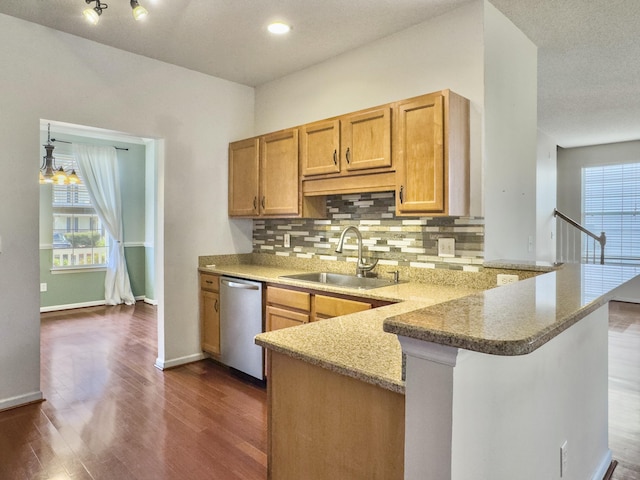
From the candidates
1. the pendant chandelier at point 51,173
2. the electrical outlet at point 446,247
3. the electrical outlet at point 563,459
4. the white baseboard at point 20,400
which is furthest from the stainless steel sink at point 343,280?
the pendant chandelier at point 51,173

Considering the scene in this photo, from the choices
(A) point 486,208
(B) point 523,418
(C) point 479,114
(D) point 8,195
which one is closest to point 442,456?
(B) point 523,418

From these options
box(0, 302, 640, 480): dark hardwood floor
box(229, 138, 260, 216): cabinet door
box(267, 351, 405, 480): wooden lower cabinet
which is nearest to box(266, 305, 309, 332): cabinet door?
box(0, 302, 640, 480): dark hardwood floor

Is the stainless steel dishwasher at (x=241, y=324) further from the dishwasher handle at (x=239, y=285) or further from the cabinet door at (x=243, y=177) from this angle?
the cabinet door at (x=243, y=177)

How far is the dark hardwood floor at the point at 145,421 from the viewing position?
7.09 ft

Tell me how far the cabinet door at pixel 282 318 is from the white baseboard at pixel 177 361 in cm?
103

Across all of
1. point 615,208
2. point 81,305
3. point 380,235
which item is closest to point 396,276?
point 380,235

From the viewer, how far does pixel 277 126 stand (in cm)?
399

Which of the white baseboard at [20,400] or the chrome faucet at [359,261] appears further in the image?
the chrome faucet at [359,261]

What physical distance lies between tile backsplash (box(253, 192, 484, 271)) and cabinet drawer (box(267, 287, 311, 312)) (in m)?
0.64

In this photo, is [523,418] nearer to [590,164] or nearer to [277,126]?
[277,126]

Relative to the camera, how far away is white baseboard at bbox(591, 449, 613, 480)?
6.67 feet

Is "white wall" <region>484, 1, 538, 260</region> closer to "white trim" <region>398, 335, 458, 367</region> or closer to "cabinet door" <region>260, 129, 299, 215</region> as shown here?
"cabinet door" <region>260, 129, 299, 215</region>

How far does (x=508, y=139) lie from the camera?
2.89m

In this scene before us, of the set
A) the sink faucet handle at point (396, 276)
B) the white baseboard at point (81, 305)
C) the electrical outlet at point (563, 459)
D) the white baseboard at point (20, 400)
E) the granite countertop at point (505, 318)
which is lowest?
the white baseboard at point (20, 400)
